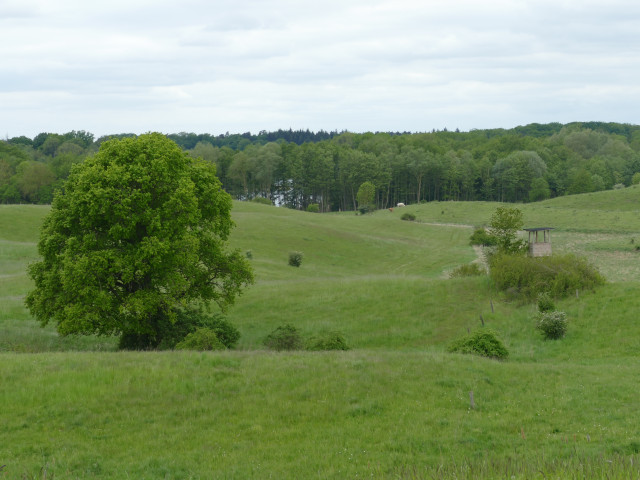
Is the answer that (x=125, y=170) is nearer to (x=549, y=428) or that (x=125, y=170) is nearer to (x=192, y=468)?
(x=192, y=468)

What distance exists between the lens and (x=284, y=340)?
2941 centimetres

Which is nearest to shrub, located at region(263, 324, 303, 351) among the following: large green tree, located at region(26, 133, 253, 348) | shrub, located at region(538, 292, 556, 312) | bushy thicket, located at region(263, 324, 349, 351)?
bushy thicket, located at region(263, 324, 349, 351)

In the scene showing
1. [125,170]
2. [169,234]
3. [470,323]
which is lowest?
[470,323]

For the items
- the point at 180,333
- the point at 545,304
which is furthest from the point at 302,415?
the point at 545,304

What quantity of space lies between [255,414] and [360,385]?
3840mm

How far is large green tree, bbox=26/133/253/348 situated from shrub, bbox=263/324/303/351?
4.25m

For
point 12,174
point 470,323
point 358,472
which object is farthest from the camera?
point 12,174

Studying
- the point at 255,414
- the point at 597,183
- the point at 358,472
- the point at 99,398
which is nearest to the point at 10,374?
the point at 99,398

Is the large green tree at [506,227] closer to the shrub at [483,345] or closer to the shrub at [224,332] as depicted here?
the shrub at [483,345]

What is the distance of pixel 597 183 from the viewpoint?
530 feet

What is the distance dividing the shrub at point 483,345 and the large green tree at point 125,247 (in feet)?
45.4

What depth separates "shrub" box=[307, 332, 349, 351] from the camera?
89.2 ft

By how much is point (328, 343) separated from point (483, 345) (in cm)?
712

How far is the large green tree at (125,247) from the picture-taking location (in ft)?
90.5
